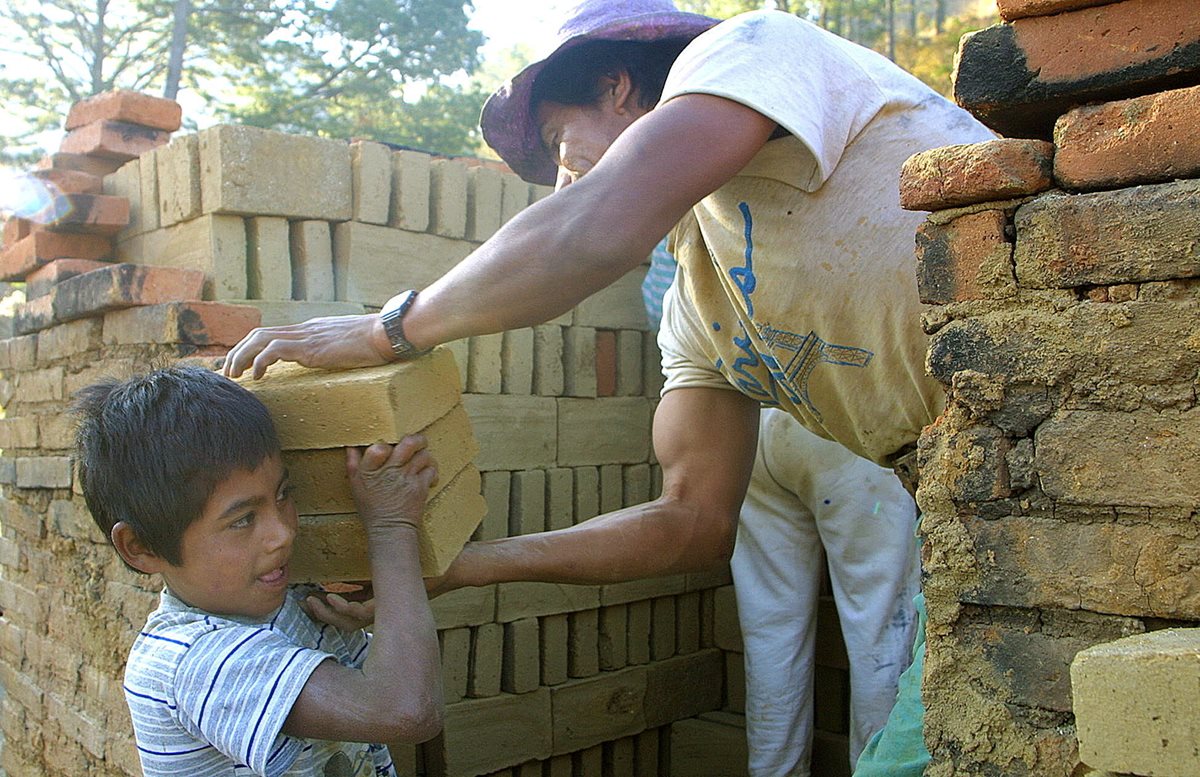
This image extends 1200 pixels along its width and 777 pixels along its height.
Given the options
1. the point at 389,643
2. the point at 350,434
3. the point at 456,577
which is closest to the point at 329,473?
the point at 350,434

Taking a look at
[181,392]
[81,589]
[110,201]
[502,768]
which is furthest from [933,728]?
[110,201]

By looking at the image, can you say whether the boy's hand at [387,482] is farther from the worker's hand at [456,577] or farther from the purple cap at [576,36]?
the purple cap at [576,36]

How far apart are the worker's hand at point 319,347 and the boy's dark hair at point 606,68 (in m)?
0.89

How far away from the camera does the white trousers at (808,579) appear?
4.04m

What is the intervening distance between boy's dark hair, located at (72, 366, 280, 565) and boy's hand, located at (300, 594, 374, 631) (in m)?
0.37

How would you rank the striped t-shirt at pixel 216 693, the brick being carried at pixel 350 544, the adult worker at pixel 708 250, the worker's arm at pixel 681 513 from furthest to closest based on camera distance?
the worker's arm at pixel 681 513 < the brick being carried at pixel 350 544 < the adult worker at pixel 708 250 < the striped t-shirt at pixel 216 693

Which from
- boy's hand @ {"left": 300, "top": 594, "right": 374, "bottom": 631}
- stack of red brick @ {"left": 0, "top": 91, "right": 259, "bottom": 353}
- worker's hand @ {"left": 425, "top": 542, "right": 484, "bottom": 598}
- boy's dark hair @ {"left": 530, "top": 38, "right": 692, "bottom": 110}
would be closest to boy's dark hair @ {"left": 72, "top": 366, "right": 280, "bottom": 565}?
boy's hand @ {"left": 300, "top": 594, "right": 374, "bottom": 631}

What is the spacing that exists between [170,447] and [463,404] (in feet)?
4.29

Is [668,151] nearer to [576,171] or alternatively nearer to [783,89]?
[783,89]

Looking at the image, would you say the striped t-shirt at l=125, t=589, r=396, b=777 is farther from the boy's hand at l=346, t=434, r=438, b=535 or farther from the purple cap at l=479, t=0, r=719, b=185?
the purple cap at l=479, t=0, r=719, b=185

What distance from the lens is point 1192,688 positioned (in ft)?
3.73

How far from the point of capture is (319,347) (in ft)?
6.91

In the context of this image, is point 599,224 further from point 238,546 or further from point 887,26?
point 887,26

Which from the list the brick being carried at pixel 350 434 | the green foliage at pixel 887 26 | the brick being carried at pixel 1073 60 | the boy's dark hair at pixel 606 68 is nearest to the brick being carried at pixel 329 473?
the brick being carried at pixel 350 434
